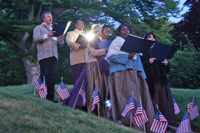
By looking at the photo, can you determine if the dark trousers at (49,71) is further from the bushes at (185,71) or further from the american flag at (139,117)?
the bushes at (185,71)

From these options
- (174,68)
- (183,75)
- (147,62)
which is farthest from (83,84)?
(174,68)

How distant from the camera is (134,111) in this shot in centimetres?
557

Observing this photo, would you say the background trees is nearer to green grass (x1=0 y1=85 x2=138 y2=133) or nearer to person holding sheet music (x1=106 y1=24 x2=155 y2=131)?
person holding sheet music (x1=106 y1=24 x2=155 y2=131)

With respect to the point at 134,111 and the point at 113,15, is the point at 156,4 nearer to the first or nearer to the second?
the point at 113,15

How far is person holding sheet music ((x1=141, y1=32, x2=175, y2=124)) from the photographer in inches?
245

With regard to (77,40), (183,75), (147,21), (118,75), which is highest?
(147,21)

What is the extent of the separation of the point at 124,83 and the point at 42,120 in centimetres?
210

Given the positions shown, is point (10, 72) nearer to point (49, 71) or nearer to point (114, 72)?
point (49, 71)

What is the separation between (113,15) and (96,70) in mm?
12063

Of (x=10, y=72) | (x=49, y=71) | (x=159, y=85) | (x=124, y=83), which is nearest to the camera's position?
(x=124, y=83)

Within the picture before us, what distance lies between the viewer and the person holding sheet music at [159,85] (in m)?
6.23

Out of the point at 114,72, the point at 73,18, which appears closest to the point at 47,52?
the point at 114,72

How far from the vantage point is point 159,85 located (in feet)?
21.0

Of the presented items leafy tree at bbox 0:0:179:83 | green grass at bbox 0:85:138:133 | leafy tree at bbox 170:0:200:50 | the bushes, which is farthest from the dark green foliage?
green grass at bbox 0:85:138:133
